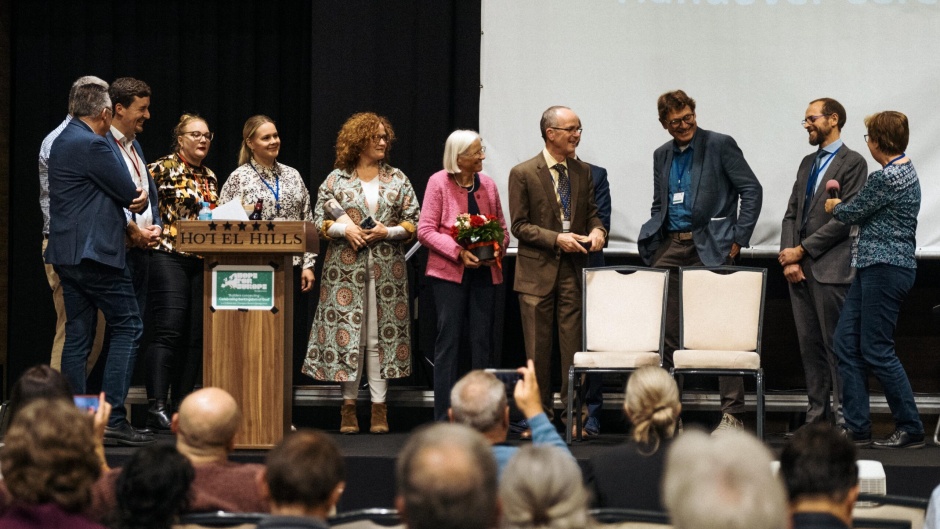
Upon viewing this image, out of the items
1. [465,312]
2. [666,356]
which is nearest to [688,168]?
[666,356]

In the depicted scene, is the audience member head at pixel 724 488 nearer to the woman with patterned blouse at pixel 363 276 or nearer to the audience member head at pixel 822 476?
the audience member head at pixel 822 476

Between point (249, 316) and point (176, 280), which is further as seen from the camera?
point (176, 280)

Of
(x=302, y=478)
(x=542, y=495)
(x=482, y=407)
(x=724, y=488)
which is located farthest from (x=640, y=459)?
(x=724, y=488)

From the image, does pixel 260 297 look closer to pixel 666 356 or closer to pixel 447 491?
pixel 666 356

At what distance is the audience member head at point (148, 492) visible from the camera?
8.00ft

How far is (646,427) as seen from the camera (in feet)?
9.79

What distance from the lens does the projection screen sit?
617 cm

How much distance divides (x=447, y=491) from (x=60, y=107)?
223 inches

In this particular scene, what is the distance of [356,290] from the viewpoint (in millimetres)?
5531

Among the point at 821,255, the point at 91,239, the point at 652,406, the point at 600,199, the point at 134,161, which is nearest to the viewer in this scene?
the point at 652,406

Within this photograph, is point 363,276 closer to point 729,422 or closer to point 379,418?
point 379,418

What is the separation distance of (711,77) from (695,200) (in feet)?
3.07

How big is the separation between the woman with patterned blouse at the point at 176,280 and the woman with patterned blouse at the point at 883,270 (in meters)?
3.05

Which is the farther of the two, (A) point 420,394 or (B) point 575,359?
(A) point 420,394
